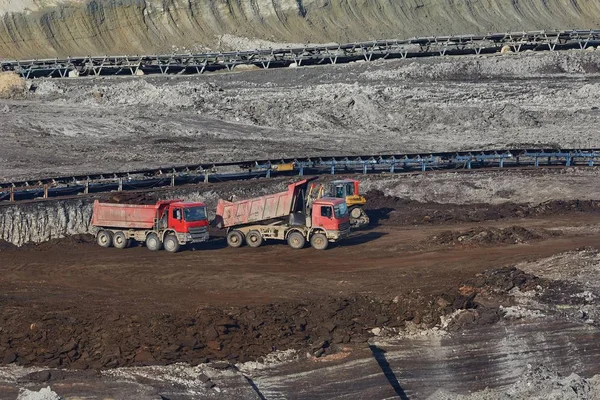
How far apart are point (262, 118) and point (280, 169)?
42.0 ft

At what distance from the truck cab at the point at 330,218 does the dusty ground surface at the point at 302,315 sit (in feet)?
2.75

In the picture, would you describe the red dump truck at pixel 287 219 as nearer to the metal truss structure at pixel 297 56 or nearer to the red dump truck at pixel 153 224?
the red dump truck at pixel 153 224

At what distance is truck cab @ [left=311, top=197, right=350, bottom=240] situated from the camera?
1380 inches

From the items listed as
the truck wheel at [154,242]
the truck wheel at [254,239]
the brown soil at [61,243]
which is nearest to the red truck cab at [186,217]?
the truck wheel at [154,242]

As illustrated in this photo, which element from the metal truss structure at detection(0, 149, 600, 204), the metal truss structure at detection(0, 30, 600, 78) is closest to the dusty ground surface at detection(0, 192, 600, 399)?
the metal truss structure at detection(0, 149, 600, 204)

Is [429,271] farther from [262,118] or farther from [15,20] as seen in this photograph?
[15,20]

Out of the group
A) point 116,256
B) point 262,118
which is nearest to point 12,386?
point 116,256

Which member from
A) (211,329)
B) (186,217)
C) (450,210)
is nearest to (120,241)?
(186,217)

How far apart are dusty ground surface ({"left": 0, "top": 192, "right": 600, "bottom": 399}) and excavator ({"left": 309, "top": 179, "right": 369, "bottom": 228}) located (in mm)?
1689

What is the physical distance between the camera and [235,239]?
118 feet

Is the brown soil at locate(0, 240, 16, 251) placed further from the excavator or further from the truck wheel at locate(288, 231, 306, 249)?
the excavator

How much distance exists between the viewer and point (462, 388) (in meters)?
23.0

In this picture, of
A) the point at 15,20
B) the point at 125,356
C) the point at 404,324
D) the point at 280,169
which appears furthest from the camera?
the point at 15,20

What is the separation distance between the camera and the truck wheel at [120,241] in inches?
1415
